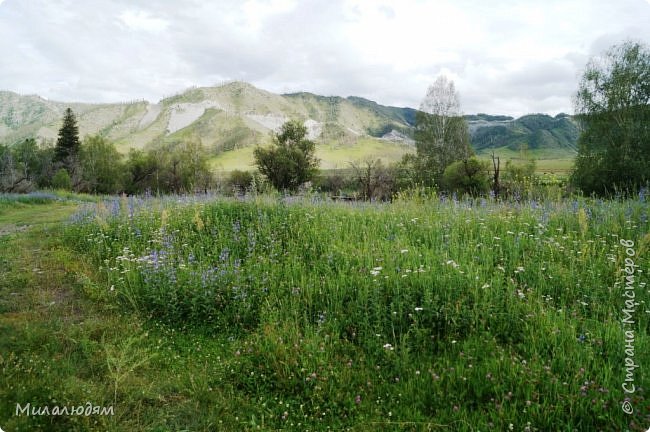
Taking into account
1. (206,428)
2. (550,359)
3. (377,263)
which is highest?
(377,263)

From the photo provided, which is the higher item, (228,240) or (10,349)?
(228,240)

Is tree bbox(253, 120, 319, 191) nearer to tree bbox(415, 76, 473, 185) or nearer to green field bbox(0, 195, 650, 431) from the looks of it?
tree bbox(415, 76, 473, 185)

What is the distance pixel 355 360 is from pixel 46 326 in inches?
156

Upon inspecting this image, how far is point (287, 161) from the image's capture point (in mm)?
52500

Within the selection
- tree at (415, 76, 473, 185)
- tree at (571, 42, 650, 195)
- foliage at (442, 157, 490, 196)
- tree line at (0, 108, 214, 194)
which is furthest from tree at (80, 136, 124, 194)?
tree at (571, 42, 650, 195)

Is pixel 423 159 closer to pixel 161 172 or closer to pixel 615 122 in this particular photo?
pixel 615 122

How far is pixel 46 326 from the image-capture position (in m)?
4.76

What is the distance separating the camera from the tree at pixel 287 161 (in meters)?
52.8

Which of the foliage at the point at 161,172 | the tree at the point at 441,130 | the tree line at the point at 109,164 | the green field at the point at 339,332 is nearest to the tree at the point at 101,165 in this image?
the tree line at the point at 109,164

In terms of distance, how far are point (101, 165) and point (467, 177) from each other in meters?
51.3

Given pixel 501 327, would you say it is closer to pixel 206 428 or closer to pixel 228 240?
pixel 206 428

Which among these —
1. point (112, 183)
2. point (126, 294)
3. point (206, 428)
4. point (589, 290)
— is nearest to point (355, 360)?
point (206, 428)

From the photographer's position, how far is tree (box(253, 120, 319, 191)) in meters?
52.8

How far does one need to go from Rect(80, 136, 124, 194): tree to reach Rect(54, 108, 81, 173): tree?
149cm
